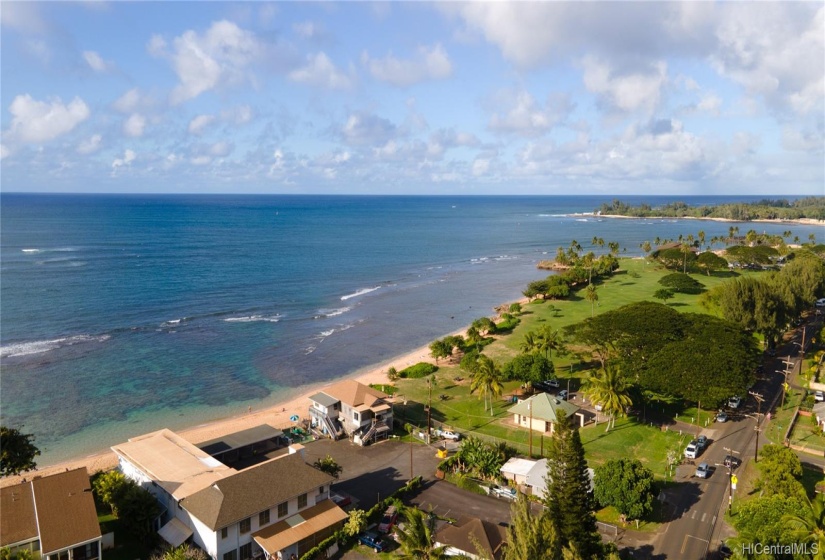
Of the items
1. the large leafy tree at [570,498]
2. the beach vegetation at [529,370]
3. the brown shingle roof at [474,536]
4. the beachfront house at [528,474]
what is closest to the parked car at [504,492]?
the beachfront house at [528,474]

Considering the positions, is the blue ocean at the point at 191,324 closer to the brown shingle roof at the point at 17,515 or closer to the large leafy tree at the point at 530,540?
the brown shingle roof at the point at 17,515

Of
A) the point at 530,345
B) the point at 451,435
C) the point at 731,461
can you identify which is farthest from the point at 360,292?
the point at 731,461

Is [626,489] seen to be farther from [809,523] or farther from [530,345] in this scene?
[530,345]

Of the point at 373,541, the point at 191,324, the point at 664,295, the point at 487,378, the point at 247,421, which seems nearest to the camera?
the point at 373,541

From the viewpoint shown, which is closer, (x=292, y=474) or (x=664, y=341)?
(x=292, y=474)

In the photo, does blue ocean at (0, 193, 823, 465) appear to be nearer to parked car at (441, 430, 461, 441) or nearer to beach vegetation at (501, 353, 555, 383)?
parked car at (441, 430, 461, 441)

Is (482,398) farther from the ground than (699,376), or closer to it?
closer to it

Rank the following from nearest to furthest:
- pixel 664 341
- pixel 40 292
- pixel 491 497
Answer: pixel 491 497 < pixel 664 341 < pixel 40 292

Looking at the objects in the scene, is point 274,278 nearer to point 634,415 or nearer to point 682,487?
point 634,415

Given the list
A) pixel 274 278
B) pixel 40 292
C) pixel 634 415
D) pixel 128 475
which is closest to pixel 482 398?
pixel 634 415
